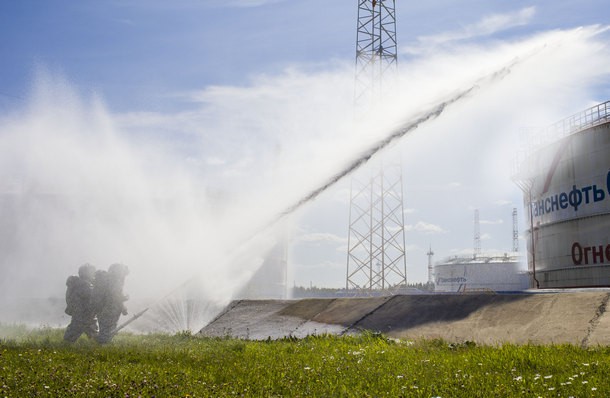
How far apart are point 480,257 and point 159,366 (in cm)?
6295

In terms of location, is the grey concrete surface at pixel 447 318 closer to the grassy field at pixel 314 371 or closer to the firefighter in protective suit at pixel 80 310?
the grassy field at pixel 314 371

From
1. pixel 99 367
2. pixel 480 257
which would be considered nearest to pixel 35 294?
pixel 99 367

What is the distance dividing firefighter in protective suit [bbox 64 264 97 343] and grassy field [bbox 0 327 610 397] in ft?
8.96

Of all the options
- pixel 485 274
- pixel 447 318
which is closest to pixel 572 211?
pixel 447 318

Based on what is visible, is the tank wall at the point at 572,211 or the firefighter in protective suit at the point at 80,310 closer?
the firefighter in protective suit at the point at 80,310

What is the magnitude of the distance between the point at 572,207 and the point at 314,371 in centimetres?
2145

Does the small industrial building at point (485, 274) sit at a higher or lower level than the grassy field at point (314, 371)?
higher

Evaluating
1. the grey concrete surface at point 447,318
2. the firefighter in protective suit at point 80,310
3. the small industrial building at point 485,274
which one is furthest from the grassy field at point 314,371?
the small industrial building at point 485,274

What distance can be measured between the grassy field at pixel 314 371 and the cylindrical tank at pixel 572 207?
15997mm

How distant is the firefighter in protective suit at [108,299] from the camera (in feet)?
53.5

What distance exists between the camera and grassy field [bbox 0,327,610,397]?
791 cm

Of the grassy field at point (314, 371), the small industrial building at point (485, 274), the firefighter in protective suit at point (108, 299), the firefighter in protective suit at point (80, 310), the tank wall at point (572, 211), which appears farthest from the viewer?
the small industrial building at point (485, 274)

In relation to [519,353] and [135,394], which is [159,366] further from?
[519,353]

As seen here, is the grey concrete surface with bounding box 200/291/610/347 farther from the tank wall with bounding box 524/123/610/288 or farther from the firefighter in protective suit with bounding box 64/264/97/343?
the tank wall with bounding box 524/123/610/288
